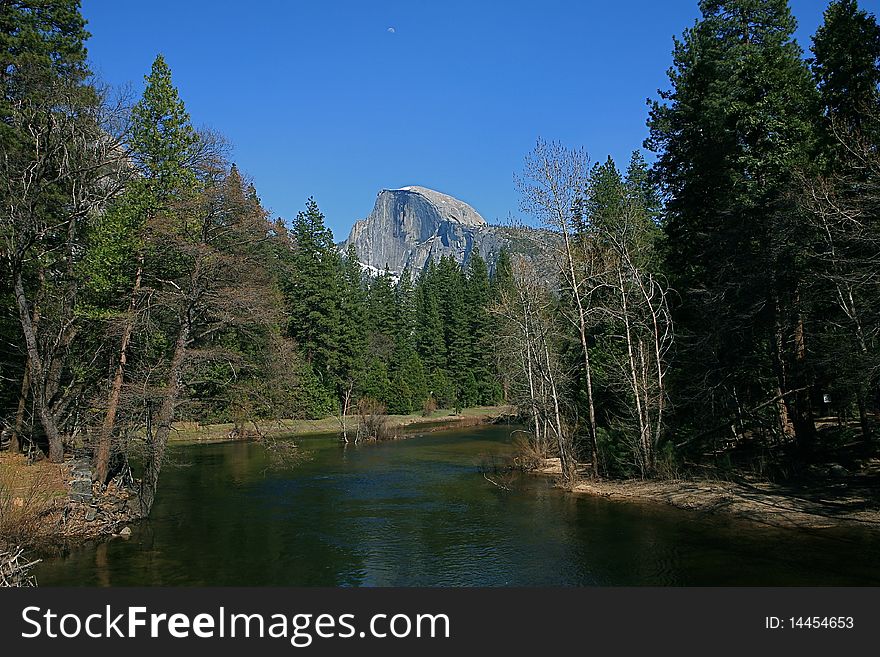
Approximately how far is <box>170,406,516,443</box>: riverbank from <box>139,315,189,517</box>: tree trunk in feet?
53.5

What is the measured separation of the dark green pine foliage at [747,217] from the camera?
19.4 metres

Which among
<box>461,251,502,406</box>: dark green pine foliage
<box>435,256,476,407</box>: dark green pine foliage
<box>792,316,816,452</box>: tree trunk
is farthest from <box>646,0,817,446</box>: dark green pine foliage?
<box>435,256,476,407</box>: dark green pine foliage

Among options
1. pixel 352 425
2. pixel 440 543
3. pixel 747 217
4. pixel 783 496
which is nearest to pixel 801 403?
pixel 783 496

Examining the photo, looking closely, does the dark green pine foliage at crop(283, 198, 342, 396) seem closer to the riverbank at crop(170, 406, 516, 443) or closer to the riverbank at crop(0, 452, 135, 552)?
the riverbank at crop(170, 406, 516, 443)

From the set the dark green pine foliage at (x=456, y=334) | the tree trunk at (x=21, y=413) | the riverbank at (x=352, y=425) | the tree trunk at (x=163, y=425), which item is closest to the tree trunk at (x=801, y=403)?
the riverbank at (x=352, y=425)

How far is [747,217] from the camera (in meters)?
20.1

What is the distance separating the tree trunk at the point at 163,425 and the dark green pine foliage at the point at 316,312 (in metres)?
33.0

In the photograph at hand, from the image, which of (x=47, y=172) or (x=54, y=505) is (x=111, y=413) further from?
(x=47, y=172)

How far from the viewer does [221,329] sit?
2256 centimetres

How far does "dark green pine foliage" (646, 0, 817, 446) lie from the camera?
765 inches

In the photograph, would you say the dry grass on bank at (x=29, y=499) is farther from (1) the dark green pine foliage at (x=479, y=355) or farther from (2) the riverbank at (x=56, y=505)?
(1) the dark green pine foliage at (x=479, y=355)

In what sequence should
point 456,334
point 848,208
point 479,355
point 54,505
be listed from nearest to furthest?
point 848,208, point 54,505, point 456,334, point 479,355

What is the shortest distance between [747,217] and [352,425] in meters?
36.1

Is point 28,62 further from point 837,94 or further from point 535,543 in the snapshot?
point 837,94
